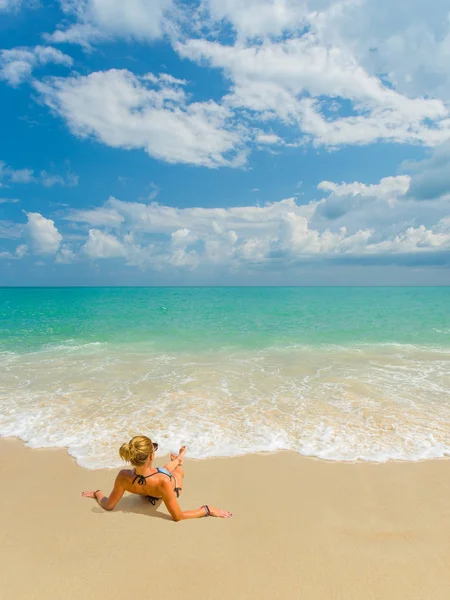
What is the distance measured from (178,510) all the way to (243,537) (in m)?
0.98

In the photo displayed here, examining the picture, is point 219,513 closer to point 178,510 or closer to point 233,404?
point 178,510

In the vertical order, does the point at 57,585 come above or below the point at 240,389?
above

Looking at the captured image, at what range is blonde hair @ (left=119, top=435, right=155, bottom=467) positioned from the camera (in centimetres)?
487

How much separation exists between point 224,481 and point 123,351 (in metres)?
13.8

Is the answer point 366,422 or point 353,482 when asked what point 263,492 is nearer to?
point 353,482

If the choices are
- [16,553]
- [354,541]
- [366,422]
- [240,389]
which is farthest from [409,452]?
[16,553]

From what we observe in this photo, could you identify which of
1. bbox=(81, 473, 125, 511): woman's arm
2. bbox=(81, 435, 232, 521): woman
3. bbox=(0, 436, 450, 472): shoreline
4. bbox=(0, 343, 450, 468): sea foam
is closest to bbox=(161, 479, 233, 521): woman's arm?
bbox=(81, 435, 232, 521): woman

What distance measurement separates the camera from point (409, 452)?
727 centimetres

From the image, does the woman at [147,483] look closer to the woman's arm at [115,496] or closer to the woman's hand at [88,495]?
the woman's arm at [115,496]

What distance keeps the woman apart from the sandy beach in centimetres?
13

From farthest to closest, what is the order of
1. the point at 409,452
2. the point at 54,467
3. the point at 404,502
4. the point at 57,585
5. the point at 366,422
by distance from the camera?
the point at 366,422, the point at 409,452, the point at 54,467, the point at 404,502, the point at 57,585

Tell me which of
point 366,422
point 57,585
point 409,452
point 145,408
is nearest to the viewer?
point 57,585

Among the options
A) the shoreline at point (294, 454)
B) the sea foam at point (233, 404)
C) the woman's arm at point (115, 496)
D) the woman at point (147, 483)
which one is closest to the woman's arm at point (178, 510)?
the woman at point (147, 483)

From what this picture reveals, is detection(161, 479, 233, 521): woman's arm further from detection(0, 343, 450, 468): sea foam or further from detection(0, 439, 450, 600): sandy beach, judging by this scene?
detection(0, 343, 450, 468): sea foam
